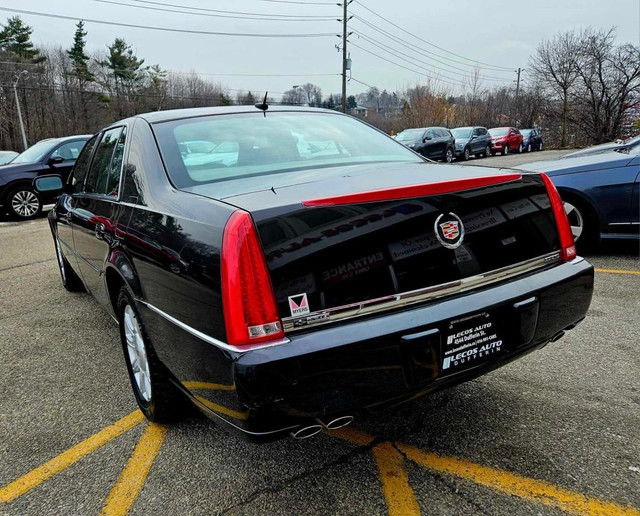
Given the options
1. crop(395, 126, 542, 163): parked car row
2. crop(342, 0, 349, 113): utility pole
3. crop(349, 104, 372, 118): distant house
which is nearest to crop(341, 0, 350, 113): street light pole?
crop(342, 0, 349, 113): utility pole

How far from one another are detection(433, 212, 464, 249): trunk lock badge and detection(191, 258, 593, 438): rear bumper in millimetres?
210

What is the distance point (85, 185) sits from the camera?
11.9 ft

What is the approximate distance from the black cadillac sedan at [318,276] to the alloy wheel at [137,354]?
25 millimetres

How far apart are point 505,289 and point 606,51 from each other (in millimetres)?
27258

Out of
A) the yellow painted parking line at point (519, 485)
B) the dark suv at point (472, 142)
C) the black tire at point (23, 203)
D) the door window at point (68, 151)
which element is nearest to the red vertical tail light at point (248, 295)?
the yellow painted parking line at point (519, 485)

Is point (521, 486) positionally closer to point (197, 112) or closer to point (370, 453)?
point (370, 453)

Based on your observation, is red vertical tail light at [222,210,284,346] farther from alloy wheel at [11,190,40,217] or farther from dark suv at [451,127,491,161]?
dark suv at [451,127,491,161]

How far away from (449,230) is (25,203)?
36.6 feet

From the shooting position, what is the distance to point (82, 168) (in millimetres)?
3969

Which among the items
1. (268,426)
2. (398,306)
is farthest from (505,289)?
(268,426)

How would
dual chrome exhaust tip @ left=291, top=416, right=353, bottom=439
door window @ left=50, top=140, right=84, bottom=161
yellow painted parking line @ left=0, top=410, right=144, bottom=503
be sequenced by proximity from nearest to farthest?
1. dual chrome exhaust tip @ left=291, top=416, right=353, bottom=439
2. yellow painted parking line @ left=0, top=410, right=144, bottom=503
3. door window @ left=50, top=140, right=84, bottom=161

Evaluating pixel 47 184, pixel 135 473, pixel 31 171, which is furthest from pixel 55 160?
pixel 135 473

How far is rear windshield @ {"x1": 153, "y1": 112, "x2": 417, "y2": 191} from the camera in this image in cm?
232

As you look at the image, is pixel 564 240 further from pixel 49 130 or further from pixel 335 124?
pixel 49 130
